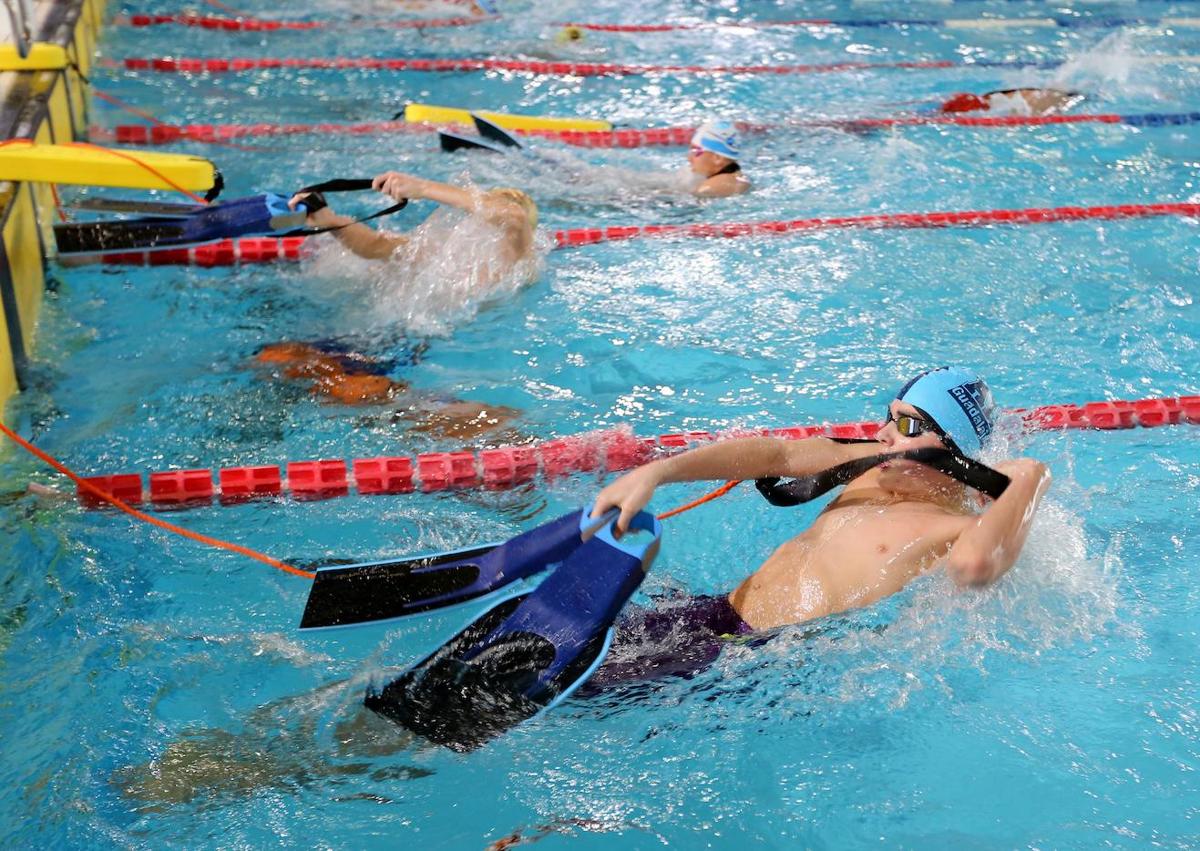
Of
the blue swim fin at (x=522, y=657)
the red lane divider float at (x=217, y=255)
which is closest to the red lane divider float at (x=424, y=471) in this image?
the blue swim fin at (x=522, y=657)

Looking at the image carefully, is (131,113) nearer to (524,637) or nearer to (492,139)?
(492,139)

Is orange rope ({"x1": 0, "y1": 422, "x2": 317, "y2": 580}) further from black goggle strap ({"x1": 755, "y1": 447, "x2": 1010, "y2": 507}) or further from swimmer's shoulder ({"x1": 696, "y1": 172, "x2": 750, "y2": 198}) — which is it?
swimmer's shoulder ({"x1": 696, "y1": 172, "x2": 750, "y2": 198})

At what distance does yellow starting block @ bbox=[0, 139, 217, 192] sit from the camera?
4.09m

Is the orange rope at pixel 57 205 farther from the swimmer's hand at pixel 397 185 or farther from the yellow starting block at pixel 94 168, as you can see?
the swimmer's hand at pixel 397 185

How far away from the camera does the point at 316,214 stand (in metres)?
4.87

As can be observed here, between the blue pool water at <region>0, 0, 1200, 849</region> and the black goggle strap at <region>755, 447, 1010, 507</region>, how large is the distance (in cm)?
26

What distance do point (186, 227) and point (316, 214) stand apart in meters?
0.53

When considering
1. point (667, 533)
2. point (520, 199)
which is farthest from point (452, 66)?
point (667, 533)

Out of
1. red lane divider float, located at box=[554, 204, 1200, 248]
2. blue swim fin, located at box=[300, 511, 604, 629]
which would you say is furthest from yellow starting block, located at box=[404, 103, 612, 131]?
blue swim fin, located at box=[300, 511, 604, 629]

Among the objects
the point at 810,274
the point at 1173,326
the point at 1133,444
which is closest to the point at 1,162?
the point at 810,274

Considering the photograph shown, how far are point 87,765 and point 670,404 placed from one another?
98.4 inches

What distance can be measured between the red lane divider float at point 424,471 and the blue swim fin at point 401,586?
2.99 feet

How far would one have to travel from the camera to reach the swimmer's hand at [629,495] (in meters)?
2.52

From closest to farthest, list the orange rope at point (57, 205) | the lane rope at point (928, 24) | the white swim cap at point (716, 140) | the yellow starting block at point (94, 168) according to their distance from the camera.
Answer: the yellow starting block at point (94, 168), the orange rope at point (57, 205), the white swim cap at point (716, 140), the lane rope at point (928, 24)
